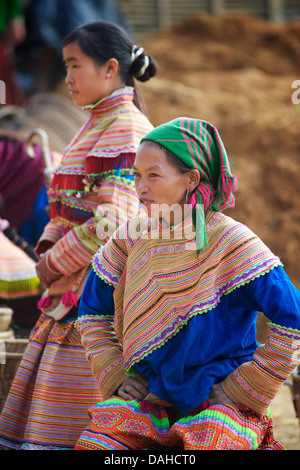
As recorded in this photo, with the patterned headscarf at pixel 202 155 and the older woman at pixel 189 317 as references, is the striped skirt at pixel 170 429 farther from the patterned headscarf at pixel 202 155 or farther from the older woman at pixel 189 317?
the patterned headscarf at pixel 202 155

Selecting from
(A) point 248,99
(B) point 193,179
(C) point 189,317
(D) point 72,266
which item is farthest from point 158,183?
(A) point 248,99

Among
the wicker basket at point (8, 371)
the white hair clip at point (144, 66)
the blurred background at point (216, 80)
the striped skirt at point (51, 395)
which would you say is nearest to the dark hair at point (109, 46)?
the white hair clip at point (144, 66)

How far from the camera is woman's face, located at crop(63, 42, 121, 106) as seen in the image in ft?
9.00

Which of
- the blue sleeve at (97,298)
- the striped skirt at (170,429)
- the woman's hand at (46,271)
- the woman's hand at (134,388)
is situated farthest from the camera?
the woman's hand at (46,271)

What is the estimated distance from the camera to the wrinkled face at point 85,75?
9.00 ft

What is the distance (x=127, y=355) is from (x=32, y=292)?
1789 millimetres

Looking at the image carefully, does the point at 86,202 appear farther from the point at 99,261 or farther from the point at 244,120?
the point at 244,120

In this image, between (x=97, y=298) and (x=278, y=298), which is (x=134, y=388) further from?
(x=278, y=298)

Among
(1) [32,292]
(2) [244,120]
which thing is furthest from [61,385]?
(2) [244,120]

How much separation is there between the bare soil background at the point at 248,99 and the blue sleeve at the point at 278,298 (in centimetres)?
260

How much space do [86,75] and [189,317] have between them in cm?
121

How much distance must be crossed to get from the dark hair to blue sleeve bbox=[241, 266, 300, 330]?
1260 millimetres

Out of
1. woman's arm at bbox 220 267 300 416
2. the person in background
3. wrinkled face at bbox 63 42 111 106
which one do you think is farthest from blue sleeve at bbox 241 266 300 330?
wrinkled face at bbox 63 42 111 106

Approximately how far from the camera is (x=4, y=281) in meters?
3.71
